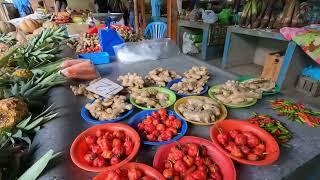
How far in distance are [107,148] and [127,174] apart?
19 cm

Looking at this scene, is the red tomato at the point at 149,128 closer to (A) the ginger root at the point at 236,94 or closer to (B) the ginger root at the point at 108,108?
(B) the ginger root at the point at 108,108

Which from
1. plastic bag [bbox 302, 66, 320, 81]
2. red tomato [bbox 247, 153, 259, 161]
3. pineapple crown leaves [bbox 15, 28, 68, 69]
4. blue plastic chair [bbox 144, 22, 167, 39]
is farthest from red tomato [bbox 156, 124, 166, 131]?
blue plastic chair [bbox 144, 22, 167, 39]

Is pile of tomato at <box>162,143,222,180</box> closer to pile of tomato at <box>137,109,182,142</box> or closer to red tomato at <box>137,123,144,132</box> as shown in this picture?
pile of tomato at <box>137,109,182,142</box>

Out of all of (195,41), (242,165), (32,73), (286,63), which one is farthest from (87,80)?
(195,41)

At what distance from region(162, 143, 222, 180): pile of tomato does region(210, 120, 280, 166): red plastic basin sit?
92 mm

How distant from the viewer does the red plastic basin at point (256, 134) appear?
813 millimetres

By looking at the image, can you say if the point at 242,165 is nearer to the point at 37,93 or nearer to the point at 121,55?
the point at 37,93

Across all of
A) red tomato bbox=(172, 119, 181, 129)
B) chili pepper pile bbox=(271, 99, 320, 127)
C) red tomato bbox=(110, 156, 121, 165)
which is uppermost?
red tomato bbox=(172, 119, 181, 129)

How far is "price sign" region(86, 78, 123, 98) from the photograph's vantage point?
1.39 metres

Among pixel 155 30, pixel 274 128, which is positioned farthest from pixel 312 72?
pixel 155 30

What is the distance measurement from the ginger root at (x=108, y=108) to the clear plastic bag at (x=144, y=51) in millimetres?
1006

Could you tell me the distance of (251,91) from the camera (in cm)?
135

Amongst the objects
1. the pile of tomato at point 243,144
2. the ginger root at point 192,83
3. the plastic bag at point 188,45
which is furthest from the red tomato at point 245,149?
the plastic bag at point 188,45

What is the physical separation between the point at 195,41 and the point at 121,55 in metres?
3.75
